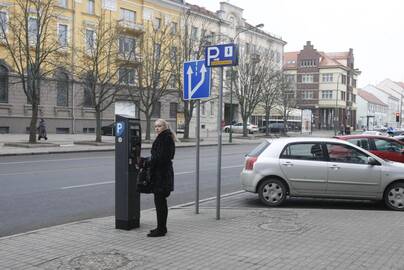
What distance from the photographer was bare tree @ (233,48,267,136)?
51375mm

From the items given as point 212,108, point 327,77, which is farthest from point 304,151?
point 327,77

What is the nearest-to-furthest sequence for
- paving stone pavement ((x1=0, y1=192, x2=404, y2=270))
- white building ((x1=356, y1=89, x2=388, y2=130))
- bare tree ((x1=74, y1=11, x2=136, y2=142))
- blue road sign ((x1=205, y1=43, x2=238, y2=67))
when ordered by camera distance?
paving stone pavement ((x1=0, y1=192, x2=404, y2=270)) → blue road sign ((x1=205, y1=43, x2=238, y2=67)) → bare tree ((x1=74, y1=11, x2=136, y2=142)) → white building ((x1=356, y1=89, x2=388, y2=130))

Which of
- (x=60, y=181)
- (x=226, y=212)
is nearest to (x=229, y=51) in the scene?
(x=226, y=212)

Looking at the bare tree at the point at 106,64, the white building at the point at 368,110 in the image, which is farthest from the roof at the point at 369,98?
the bare tree at the point at 106,64

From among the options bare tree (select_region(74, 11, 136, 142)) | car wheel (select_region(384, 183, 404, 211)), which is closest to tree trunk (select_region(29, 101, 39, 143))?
bare tree (select_region(74, 11, 136, 142))

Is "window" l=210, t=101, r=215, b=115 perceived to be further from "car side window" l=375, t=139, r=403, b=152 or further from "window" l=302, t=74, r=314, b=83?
"car side window" l=375, t=139, r=403, b=152

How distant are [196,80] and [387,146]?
811 centimetres

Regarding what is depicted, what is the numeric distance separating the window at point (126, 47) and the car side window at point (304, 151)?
1054 inches

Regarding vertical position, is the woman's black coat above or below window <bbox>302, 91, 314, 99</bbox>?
below

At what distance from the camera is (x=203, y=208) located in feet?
30.0

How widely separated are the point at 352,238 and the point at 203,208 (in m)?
3.29

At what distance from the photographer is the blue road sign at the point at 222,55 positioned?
25.3 ft

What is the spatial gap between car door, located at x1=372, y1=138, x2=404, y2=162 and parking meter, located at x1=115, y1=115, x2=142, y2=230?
907 centimetres

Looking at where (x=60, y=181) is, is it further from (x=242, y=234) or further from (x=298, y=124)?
(x=298, y=124)
